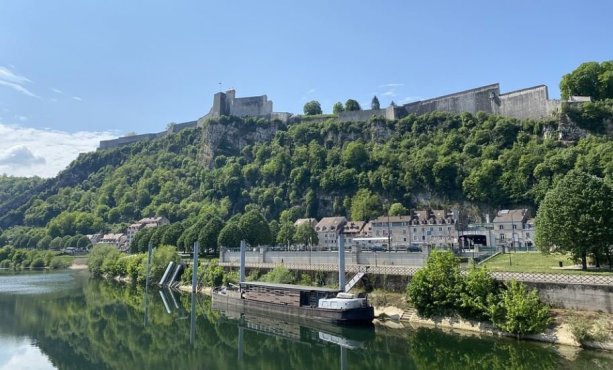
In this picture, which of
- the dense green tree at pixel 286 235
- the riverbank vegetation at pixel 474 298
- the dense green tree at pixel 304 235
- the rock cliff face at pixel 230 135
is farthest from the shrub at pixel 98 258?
the riverbank vegetation at pixel 474 298

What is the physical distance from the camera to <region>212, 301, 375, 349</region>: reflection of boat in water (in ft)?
92.7

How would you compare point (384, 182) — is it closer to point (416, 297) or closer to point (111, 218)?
point (416, 297)

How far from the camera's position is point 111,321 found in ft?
132

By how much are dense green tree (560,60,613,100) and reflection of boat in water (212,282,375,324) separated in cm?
7444

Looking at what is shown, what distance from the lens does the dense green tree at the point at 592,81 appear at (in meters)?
80.8

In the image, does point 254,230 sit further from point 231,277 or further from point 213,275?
point 231,277

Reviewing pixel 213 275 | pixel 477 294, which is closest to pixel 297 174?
pixel 213 275

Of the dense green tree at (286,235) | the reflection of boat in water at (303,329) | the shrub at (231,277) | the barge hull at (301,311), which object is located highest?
the dense green tree at (286,235)

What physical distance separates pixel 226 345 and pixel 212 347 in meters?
0.95

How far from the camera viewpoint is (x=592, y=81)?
272 feet

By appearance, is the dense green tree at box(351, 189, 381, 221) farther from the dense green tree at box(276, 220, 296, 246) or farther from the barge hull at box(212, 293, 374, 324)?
the barge hull at box(212, 293, 374, 324)

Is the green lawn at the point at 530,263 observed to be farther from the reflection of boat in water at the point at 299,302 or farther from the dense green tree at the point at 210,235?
the dense green tree at the point at 210,235

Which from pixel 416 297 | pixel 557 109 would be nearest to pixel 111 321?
pixel 416 297

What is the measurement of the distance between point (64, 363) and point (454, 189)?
6905 centimetres
